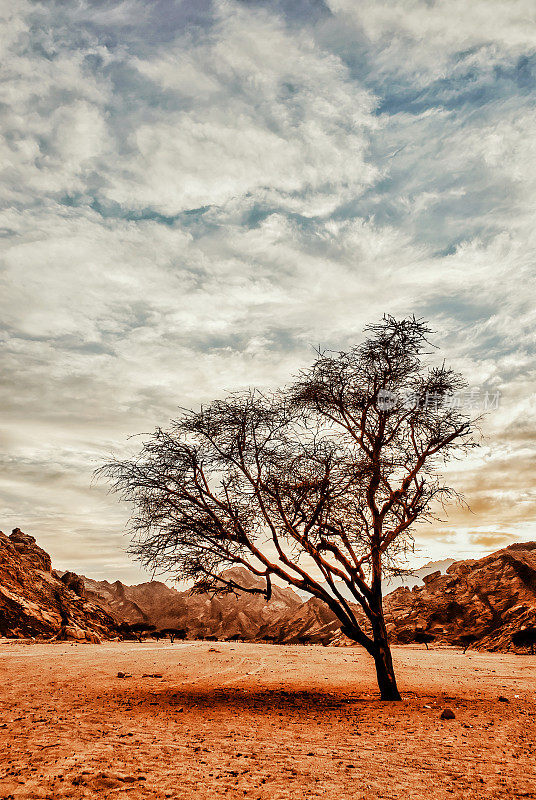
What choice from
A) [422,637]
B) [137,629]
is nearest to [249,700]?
[137,629]

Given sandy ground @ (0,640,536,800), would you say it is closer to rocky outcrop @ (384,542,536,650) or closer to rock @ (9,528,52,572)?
rocky outcrop @ (384,542,536,650)

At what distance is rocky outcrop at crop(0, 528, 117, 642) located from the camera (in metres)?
52.4

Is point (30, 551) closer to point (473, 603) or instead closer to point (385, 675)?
point (473, 603)

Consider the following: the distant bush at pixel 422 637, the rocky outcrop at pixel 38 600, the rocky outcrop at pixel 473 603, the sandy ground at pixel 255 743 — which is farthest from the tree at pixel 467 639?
the sandy ground at pixel 255 743

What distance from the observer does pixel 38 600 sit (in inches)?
2474

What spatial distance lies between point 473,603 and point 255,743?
66.4m

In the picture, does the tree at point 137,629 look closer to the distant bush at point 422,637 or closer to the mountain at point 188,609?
the distant bush at point 422,637

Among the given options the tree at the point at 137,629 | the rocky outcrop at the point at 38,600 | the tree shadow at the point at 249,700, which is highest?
the rocky outcrop at the point at 38,600

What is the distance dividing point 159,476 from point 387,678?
7685 millimetres

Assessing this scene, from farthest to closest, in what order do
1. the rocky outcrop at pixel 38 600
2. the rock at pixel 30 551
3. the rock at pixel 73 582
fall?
the rock at pixel 73 582, the rock at pixel 30 551, the rocky outcrop at pixel 38 600

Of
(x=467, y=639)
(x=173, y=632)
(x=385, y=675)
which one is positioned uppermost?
(x=385, y=675)

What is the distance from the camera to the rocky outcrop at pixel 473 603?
55.8 m

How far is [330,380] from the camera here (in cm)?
1429

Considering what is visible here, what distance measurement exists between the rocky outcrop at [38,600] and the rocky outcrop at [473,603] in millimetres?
39426
